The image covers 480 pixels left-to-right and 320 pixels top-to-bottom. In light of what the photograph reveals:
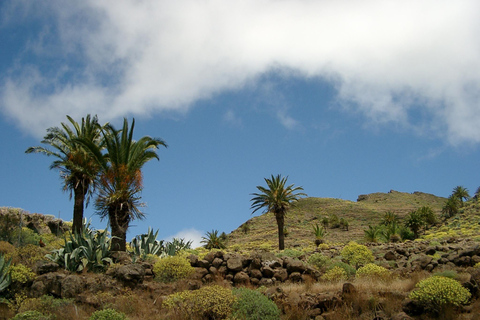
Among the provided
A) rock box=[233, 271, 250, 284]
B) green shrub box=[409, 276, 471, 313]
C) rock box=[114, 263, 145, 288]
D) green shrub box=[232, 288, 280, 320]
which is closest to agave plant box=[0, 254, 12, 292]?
rock box=[114, 263, 145, 288]

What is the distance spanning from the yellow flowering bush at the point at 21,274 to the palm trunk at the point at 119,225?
4.28 metres

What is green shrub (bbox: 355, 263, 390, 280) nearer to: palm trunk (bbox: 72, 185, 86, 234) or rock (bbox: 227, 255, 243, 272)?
rock (bbox: 227, 255, 243, 272)

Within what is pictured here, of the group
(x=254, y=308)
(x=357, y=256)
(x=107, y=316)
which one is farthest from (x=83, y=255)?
(x=357, y=256)

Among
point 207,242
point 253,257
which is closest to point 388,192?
point 207,242

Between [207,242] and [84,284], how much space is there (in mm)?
31683

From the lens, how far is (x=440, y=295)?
1215 centimetres

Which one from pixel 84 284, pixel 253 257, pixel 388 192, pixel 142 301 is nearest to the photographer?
pixel 142 301

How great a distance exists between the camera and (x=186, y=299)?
13.8 meters

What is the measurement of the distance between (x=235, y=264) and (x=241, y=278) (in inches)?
29.9

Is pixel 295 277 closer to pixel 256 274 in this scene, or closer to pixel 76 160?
pixel 256 274

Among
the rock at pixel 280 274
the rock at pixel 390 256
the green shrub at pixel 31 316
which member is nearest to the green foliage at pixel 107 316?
the green shrub at pixel 31 316

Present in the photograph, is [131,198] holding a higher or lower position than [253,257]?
higher

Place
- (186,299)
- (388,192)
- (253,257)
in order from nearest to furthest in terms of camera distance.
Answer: (186,299) < (253,257) < (388,192)

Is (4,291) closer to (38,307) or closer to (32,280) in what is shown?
(32,280)
